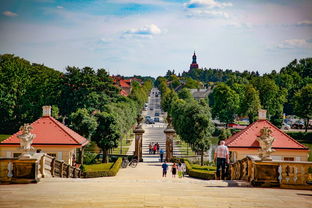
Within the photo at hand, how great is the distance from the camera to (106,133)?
42.5m

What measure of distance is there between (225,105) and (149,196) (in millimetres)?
72600

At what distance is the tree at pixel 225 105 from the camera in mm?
82188

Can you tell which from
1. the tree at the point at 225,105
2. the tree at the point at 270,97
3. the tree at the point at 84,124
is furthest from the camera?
the tree at the point at 270,97

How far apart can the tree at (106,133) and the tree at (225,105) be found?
4355cm

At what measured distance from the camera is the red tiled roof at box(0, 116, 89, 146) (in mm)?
31297

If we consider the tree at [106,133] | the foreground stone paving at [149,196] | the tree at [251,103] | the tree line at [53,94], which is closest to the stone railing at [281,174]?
the foreground stone paving at [149,196]

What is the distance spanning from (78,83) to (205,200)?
56347 mm

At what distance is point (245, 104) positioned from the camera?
8050 centimetres

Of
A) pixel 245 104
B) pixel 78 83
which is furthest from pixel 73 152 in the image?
pixel 245 104

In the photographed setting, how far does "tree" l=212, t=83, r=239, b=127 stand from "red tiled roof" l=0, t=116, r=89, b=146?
53207 millimetres

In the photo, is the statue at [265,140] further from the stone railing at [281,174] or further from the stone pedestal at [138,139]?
the stone pedestal at [138,139]

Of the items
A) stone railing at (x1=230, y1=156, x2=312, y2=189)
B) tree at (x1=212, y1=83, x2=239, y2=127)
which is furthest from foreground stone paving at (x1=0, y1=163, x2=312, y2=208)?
tree at (x1=212, y1=83, x2=239, y2=127)

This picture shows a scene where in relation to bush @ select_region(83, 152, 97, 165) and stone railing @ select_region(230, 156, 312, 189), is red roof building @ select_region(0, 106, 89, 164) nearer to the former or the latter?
bush @ select_region(83, 152, 97, 165)

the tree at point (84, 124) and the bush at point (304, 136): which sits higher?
the tree at point (84, 124)
